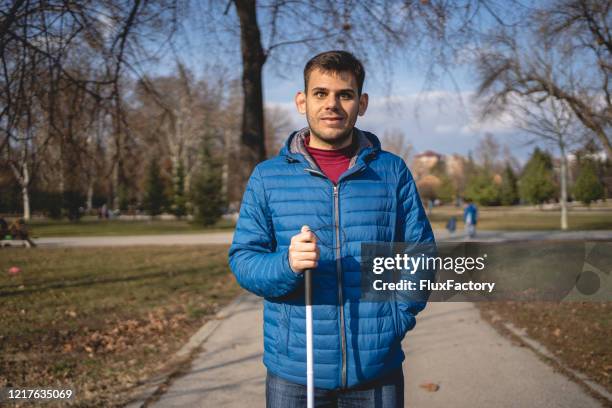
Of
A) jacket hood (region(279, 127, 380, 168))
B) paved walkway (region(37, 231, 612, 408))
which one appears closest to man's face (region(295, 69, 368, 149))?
jacket hood (region(279, 127, 380, 168))

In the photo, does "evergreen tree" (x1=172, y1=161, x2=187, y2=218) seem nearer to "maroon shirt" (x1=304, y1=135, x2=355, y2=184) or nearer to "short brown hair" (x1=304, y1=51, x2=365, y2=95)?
"maroon shirt" (x1=304, y1=135, x2=355, y2=184)

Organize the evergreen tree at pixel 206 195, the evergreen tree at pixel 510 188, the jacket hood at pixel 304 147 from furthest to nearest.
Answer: the evergreen tree at pixel 206 195
the evergreen tree at pixel 510 188
the jacket hood at pixel 304 147

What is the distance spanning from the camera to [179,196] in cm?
3938

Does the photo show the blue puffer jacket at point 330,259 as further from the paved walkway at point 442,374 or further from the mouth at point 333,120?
the paved walkway at point 442,374

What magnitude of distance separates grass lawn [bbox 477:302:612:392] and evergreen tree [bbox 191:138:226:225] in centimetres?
2684

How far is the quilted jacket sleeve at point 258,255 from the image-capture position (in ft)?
6.98

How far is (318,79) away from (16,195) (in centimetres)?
424

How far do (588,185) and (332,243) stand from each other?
3.89 meters

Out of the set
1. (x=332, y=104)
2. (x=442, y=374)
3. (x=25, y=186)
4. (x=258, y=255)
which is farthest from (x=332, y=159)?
(x=25, y=186)

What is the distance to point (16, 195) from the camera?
527 centimetres

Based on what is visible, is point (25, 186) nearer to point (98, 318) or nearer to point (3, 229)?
point (3, 229)

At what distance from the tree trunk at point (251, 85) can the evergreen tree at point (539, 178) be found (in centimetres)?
462

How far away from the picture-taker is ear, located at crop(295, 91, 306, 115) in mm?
2467

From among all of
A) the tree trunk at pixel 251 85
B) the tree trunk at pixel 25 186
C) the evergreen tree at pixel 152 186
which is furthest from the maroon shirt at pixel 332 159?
the tree trunk at pixel 251 85
